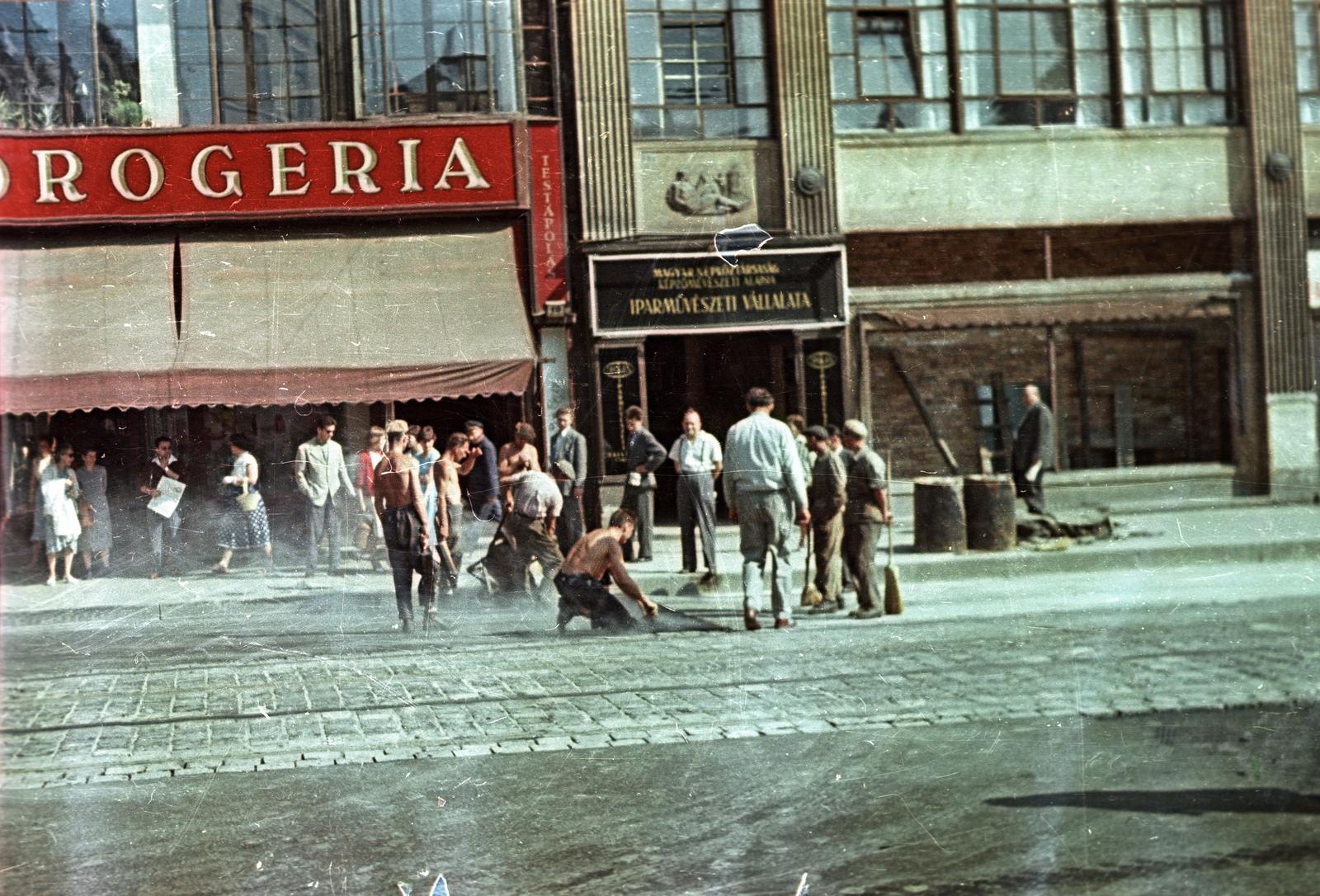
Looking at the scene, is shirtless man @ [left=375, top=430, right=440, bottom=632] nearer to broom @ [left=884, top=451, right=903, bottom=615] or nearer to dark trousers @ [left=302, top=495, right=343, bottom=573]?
dark trousers @ [left=302, top=495, right=343, bottom=573]

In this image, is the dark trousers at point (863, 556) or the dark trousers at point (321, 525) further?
the dark trousers at point (863, 556)

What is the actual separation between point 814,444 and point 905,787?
1467 mm

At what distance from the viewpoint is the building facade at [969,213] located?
5121 millimetres

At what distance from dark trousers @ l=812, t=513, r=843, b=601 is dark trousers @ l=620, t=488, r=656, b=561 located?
0.73m

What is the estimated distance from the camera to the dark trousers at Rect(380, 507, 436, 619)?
497 cm

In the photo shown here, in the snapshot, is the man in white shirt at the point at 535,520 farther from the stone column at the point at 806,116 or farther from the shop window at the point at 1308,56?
the shop window at the point at 1308,56

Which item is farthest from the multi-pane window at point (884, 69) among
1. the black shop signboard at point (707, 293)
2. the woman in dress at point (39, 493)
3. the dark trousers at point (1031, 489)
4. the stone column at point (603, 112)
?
the woman in dress at point (39, 493)

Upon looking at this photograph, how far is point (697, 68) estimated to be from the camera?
5168 mm

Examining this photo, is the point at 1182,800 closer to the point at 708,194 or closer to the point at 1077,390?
the point at 1077,390

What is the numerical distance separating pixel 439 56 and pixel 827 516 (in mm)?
2664

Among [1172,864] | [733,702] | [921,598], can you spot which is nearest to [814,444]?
[921,598]

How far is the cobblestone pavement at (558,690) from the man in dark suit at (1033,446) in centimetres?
63

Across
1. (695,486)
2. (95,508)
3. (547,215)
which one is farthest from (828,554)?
(95,508)

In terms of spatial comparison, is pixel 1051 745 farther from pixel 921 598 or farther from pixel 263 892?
pixel 263 892
